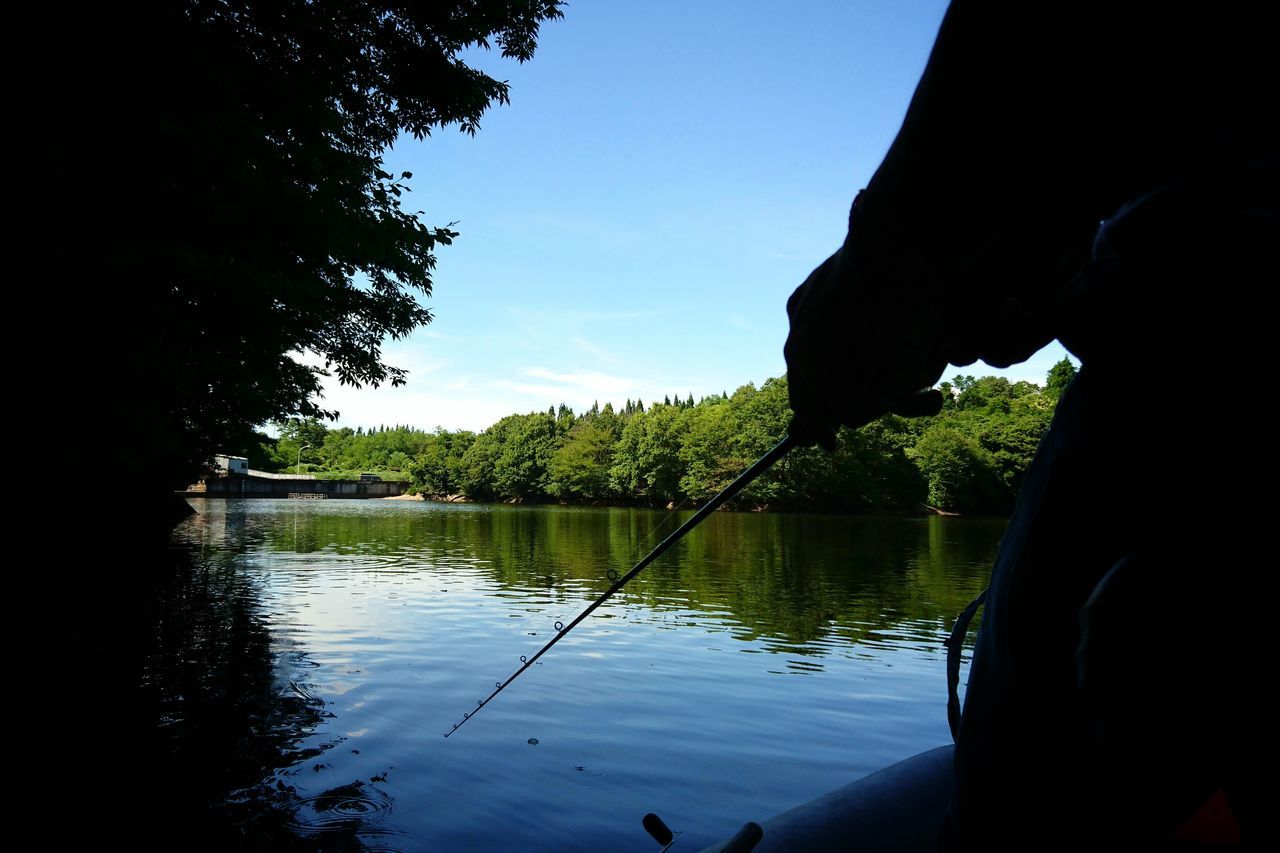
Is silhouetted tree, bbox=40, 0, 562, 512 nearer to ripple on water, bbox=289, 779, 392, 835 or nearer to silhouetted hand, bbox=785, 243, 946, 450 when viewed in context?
ripple on water, bbox=289, 779, 392, 835

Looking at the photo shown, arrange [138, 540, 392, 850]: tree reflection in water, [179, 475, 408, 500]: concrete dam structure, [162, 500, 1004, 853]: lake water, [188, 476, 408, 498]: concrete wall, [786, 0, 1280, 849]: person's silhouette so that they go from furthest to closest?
[188, 476, 408, 498]: concrete wall < [179, 475, 408, 500]: concrete dam structure < [162, 500, 1004, 853]: lake water < [138, 540, 392, 850]: tree reflection in water < [786, 0, 1280, 849]: person's silhouette

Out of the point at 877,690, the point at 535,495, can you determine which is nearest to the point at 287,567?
the point at 877,690

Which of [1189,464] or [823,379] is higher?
[823,379]

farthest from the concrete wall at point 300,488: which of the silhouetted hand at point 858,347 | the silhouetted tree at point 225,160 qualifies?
the silhouetted hand at point 858,347

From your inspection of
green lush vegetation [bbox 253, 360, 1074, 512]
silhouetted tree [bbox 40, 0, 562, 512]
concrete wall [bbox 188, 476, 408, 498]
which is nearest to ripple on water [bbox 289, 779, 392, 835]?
silhouetted tree [bbox 40, 0, 562, 512]

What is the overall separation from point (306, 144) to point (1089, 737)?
9589 mm

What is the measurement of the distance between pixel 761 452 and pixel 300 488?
92918 mm

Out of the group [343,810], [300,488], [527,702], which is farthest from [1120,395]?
[300,488]

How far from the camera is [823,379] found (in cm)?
152

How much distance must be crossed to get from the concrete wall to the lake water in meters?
109

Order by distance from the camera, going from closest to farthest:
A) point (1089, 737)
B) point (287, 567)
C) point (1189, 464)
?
1. point (1189, 464)
2. point (1089, 737)
3. point (287, 567)

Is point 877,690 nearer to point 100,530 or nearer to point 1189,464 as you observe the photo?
point 1189,464

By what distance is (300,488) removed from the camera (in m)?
136

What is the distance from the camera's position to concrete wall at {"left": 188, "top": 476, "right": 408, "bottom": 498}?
4515 inches
